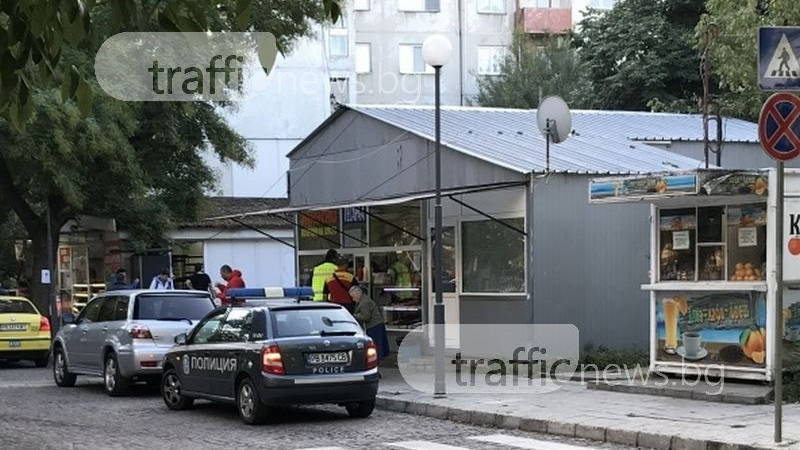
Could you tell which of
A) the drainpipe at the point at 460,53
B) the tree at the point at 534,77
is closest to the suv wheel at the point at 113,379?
the tree at the point at 534,77

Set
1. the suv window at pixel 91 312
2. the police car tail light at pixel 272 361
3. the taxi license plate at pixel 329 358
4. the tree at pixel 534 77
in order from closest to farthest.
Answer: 1. the police car tail light at pixel 272 361
2. the taxi license plate at pixel 329 358
3. the suv window at pixel 91 312
4. the tree at pixel 534 77

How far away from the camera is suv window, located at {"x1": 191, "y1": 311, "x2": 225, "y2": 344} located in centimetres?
1480

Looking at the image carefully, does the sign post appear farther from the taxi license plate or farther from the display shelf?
the taxi license plate

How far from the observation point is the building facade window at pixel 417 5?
49125mm

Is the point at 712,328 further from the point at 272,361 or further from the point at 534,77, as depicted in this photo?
the point at 534,77

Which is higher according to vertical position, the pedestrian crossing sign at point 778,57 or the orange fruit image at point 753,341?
the pedestrian crossing sign at point 778,57

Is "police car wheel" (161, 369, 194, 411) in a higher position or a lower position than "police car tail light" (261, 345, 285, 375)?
lower

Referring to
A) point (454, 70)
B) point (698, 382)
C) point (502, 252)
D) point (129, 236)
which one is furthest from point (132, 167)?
point (454, 70)

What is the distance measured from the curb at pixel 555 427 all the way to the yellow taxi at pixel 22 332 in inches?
418

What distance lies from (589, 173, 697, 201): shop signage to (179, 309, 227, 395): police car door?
17.8 ft

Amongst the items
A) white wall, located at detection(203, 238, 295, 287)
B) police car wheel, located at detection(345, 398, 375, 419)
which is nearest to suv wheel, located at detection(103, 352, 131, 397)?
police car wheel, located at detection(345, 398, 375, 419)

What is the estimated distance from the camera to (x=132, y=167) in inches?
963

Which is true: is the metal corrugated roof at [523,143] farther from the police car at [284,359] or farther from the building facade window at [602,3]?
the building facade window at [602,3]

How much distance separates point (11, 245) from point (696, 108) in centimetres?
2366
